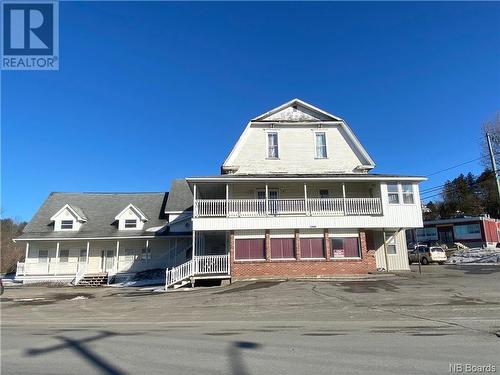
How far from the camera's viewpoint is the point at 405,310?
11773mm

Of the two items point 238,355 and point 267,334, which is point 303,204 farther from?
point 238,355

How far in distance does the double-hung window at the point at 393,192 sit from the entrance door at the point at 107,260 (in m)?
21.9

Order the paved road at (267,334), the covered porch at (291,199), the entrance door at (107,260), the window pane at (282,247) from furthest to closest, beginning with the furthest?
the entrance door at (107,260)
the covered porch at (291,199)
the window pane at (282,247)
the paved road at (267,334)

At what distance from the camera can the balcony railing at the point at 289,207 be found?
23.5m

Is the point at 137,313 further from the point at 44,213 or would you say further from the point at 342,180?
the point at 44,213

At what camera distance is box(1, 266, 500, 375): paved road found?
19.1 feet

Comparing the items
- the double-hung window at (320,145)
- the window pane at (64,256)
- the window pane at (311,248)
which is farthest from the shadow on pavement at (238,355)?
the window pane at (64,256)

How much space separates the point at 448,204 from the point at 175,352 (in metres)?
81.6

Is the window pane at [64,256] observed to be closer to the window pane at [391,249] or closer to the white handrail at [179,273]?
the white handrail at [179,273]

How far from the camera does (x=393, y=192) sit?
79.5ft

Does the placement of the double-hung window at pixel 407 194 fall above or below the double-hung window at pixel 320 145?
below
